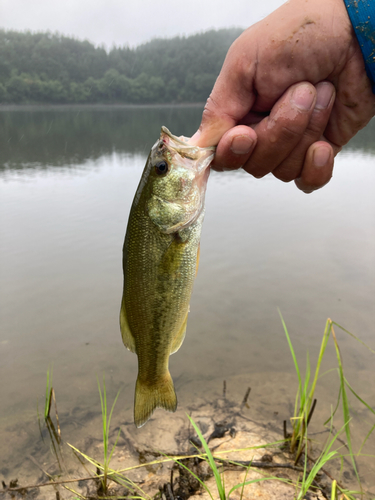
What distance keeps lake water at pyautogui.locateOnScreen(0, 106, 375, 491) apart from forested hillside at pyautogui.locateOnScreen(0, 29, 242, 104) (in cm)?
6142

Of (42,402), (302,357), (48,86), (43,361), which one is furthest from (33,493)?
(48,86)

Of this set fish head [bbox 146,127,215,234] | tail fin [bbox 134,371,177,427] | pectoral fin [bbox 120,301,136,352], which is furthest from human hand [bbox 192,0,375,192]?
tail fin [bbox 134,371,177,427]

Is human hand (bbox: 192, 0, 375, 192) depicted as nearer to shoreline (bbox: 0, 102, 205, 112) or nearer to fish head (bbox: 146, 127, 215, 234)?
fish head (bbox: 146, 127, 215, 234)

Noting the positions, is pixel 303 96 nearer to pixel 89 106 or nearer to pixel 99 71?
pixel 89 106

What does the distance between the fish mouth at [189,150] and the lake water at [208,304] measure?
3.07m

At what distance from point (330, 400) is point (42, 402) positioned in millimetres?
3629

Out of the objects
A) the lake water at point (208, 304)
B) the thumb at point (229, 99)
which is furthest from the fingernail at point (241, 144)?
the lake water at point (208, 304)

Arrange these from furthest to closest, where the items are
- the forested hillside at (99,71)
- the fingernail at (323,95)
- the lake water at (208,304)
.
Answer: the forested hillside at (99,71)
the lake water at (208,304)
the fingernail at (323,95)

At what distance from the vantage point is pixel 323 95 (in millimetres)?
2199

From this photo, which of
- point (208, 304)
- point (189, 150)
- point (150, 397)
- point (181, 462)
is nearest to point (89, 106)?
point (208, 304)

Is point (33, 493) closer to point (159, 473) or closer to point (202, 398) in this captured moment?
point (159, 473)

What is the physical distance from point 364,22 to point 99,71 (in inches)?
3609

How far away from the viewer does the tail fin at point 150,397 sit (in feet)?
8.05

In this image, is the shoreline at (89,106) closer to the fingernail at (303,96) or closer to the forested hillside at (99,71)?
the forested hillside at (99,71)
